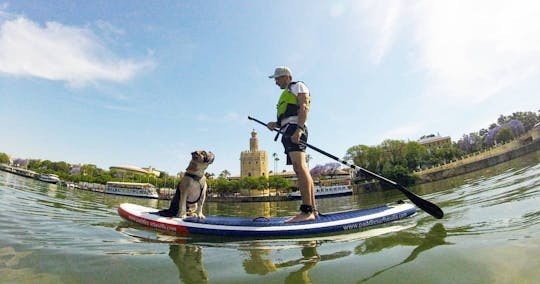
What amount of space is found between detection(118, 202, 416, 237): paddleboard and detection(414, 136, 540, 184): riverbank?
65814 mm

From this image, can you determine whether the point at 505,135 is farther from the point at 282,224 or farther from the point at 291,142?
the point at 282,224

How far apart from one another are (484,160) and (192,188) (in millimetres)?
71922

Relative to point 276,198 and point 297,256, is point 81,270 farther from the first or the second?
point 276,198

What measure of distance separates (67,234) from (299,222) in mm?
3342

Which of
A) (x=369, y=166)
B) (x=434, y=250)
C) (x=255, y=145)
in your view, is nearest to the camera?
(x=434, y=250)

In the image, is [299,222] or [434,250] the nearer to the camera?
[434,250]

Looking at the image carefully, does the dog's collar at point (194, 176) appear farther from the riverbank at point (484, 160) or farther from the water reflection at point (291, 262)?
the riverbank at point (484, 160)

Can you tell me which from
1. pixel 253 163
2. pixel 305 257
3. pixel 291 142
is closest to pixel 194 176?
pixel 291 142

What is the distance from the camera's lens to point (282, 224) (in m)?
4.58

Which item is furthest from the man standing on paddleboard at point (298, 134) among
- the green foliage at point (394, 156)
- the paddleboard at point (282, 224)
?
the green foliage at point (394, 156)

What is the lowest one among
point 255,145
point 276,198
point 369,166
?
point 276,198

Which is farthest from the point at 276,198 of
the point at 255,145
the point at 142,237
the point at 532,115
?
the point at 532,115

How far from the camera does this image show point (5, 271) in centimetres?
248

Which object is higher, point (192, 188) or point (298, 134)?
point (298, 134)
